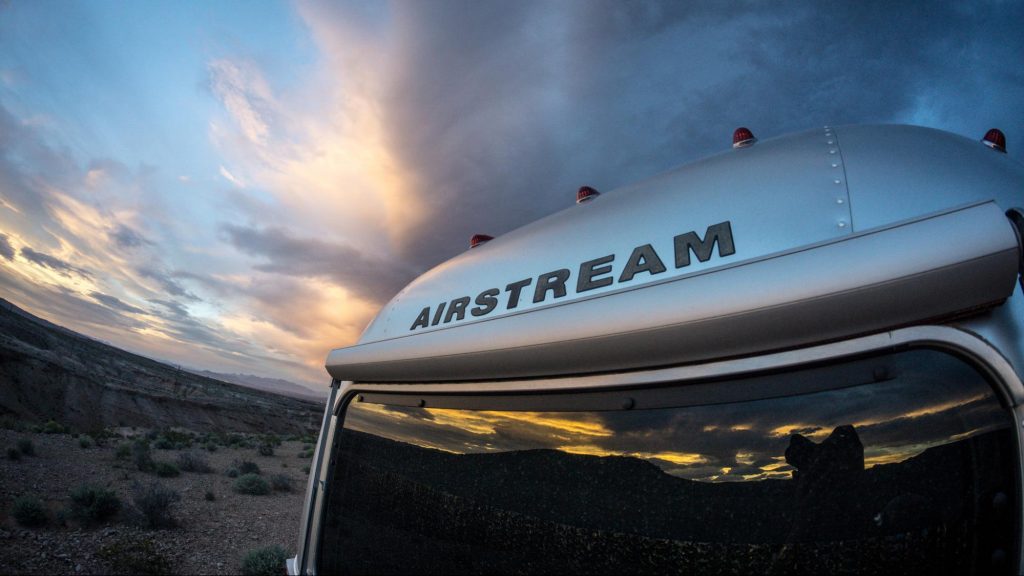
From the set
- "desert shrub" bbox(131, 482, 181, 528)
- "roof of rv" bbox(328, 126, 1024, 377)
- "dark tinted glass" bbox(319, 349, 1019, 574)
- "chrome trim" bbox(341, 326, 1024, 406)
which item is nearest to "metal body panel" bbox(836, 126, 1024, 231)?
"roof of rv" bbox(328, 126, 1024, 377)

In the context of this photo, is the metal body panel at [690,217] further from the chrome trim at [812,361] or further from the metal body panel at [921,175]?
the chrome trim at [812,361]

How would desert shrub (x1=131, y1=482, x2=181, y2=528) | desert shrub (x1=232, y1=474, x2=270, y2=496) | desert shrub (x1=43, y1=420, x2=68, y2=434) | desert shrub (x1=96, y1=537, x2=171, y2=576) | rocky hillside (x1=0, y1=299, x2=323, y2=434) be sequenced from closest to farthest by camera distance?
1. desert shrub (x1=96, y1=537, x2=171, y2=576)
2. desert shrub (x1=131, y1=482, x2=181, y2=528)
3. desert shrub (x1=232, y1=474, x2=270, y2=496)
4. desert shrub (x1=43, y1=420, x2=68, y2=434)
5. rocky hillside (x1=0, y1=299, x2=323, y2=434)

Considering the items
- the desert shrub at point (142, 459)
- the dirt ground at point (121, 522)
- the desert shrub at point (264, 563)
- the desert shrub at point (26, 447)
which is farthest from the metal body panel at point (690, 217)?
the desert shrub at point (26, 447)

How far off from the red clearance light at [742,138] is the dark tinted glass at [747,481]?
3.60ft

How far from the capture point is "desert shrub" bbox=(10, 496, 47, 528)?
19.6 feet

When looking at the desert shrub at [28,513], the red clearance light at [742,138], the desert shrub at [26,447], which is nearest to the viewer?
the red clearance light at [742,138]

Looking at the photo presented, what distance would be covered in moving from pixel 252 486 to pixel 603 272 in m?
12.4

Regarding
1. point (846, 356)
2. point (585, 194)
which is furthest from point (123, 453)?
point (846, 356)

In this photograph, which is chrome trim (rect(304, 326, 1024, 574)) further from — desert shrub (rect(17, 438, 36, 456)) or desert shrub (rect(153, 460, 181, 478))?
desert shrub (rect(17, 438, 36, 456))

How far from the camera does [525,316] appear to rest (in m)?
1.59

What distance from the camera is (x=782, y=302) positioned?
3.67 feet

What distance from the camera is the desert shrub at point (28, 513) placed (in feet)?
19.6

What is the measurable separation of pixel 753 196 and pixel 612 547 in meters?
1.19

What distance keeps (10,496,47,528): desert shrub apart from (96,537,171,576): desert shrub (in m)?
1.23
